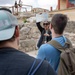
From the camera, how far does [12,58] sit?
1776 mm

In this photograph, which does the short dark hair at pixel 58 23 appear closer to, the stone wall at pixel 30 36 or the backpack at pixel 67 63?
the backpack at pixel 67 63

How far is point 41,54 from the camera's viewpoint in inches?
116

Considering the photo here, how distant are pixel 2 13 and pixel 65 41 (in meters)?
1.39

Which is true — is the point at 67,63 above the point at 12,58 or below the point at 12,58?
below

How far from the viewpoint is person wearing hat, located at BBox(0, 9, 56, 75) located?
5.72 feet

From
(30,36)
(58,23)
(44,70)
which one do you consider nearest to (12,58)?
(44,70)

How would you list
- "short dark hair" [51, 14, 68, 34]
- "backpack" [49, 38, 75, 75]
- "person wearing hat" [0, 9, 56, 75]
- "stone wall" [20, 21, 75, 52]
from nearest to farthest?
"person wearing hat" [0, 9, 56, 75], "backpack" [49, 38, 75, 75], "short dark hair" [51, 14, 68, 34], "stone wall" [20, 21, 75, 52]

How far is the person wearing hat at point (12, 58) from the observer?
174 cm

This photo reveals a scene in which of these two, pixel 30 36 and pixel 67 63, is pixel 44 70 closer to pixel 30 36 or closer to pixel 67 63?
pixel 67 63

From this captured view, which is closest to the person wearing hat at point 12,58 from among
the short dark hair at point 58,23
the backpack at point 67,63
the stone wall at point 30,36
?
the backpack at point 67,63

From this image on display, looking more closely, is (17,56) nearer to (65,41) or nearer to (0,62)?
(0,62)

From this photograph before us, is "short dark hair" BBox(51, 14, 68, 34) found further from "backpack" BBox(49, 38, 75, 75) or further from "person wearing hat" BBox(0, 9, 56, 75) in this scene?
"person wearing hat" BBox(0, 9, 56, 75)

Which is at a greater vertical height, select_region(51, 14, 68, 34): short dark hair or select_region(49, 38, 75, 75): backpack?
select_region(51, 14, 68, 34): short dark hair

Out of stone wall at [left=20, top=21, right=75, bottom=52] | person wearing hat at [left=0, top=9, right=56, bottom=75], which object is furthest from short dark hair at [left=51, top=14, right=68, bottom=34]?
stone wall at [left=20, top=21, right=75, bottom=52]
